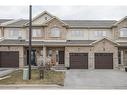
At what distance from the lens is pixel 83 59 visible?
125 feet

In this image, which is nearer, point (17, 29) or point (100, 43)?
point (100, 43)

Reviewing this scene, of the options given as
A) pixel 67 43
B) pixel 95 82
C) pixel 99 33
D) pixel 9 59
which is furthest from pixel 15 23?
pixel 95 82

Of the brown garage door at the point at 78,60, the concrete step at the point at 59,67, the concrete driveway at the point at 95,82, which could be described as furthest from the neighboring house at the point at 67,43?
the concrete driveway at the point at 95,82

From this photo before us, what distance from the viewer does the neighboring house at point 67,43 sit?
124 feet

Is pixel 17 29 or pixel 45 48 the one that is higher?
pixel 17 29

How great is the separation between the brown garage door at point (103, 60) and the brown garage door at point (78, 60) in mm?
1574

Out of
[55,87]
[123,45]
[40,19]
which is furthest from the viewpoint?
[40,19]

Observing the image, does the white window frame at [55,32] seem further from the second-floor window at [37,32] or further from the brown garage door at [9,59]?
the brown garage door at [9,59]

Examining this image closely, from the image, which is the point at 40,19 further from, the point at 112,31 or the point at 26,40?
the point at 112,31

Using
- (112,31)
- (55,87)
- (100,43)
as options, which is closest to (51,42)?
(100,43)

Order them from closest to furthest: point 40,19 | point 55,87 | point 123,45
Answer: point 55,87 → point 123,45 → point 40,19

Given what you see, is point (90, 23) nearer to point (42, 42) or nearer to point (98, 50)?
point (98, 50)

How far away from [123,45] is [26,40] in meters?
14.2

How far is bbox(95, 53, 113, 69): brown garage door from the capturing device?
37.8m
